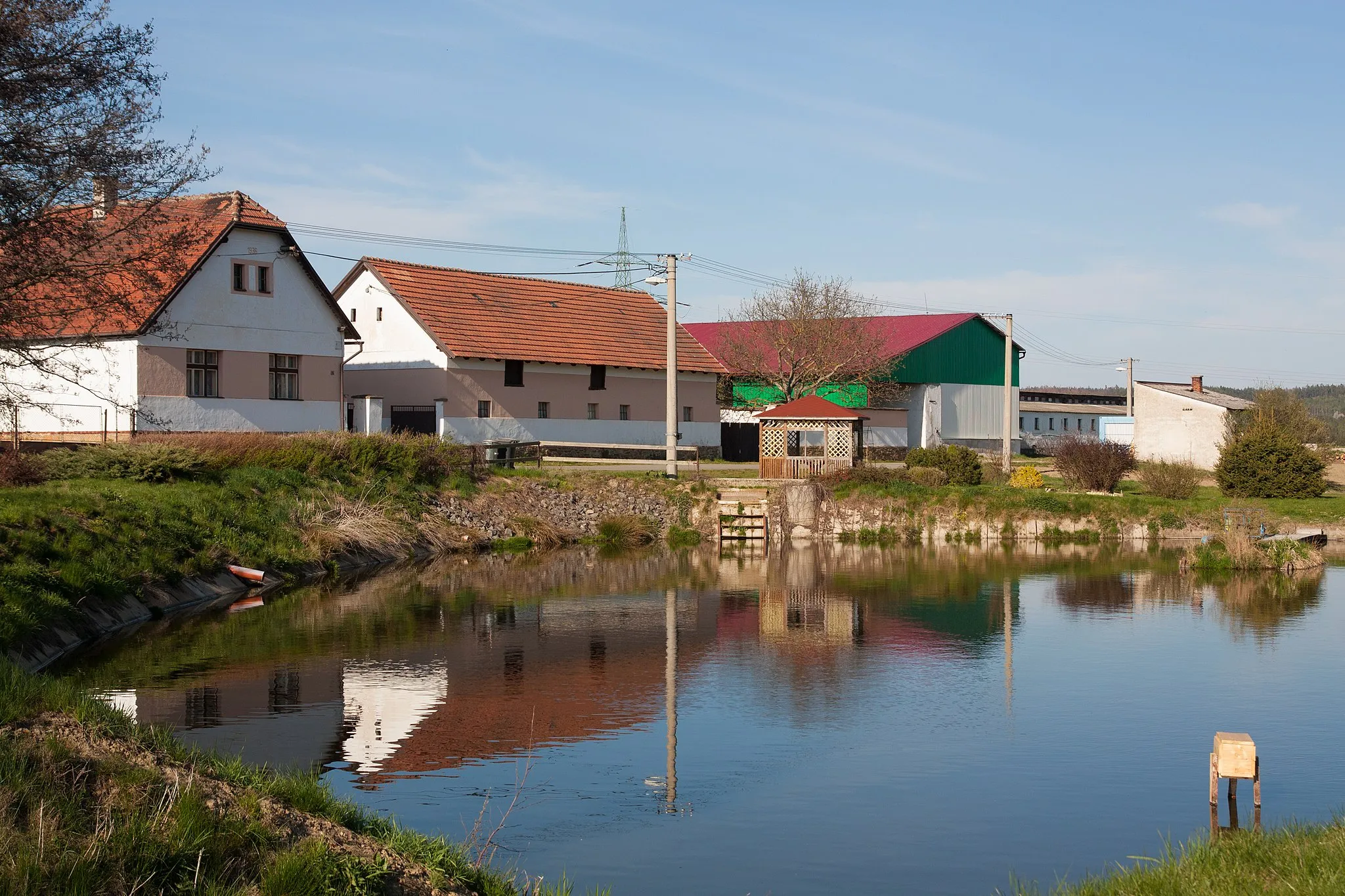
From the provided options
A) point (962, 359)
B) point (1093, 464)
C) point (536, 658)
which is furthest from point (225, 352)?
point (962, 359)

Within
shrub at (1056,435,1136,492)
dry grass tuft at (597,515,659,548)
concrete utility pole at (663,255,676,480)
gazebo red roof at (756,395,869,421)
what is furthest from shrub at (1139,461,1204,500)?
dry grass tuft at (597,515,659,548)

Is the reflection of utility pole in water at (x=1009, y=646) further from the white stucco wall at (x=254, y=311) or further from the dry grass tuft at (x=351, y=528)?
the white stucco wall at (x=254, y=311)

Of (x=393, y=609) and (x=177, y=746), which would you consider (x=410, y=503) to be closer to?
(x=393, y=609)

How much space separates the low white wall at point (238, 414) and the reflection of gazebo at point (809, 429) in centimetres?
1417

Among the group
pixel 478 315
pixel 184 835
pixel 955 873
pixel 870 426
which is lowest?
pixel 955 873

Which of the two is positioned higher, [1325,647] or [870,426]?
[870,426]

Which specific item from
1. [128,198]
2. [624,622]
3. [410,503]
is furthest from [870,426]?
[128,198]

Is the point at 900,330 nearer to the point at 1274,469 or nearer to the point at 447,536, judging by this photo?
the point at 1274,469

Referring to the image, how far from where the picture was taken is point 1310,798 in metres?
11.2

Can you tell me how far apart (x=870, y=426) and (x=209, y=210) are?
33879 mm

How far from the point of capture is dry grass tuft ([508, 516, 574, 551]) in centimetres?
3556

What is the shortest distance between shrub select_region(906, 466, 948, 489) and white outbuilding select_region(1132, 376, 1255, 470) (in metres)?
22.5

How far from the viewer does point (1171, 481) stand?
1577 inches

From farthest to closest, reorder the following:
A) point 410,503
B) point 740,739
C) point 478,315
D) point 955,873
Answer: point 478,315
point 410,503
point 740,739
point 955,873
